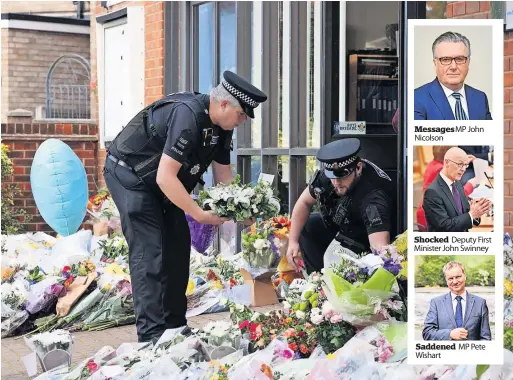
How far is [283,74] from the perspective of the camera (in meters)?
8.50

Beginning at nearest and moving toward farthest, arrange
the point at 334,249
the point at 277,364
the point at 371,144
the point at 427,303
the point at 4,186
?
the point at 427,303
the point at 277,364
the point at 334,249
the point at 371,144
the point at 4,186

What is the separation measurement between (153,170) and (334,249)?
136cm

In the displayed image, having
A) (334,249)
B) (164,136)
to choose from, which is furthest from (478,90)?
(334,249)

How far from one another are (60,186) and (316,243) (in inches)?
155

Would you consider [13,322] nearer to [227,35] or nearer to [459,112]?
[227,35]

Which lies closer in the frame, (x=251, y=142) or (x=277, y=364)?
(x=277, y=364)

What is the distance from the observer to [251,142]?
909 cm

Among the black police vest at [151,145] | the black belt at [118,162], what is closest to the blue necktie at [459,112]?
the black police vest at [151,145]

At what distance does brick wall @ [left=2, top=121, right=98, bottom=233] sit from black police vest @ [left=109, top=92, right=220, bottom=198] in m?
6.85

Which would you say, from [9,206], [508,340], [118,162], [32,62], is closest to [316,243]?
[118,162]

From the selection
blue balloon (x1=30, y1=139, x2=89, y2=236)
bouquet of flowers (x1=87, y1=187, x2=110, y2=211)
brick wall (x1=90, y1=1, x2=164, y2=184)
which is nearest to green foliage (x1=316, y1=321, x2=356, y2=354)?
blue balloon (x1=30, y1=139, x2=89, y2=236)

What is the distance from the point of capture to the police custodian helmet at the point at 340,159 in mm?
6074

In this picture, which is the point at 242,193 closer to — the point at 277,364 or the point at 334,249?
the point at 334,249

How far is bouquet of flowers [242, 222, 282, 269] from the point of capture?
24.1ft
